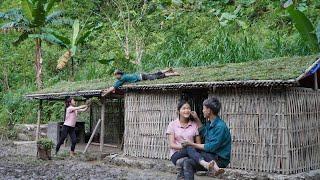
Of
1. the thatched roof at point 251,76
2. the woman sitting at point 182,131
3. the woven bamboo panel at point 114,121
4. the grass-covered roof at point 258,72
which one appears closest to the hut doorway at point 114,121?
the woven bamboo panel at point 114,121

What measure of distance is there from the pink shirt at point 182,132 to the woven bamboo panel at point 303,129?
2.96 meters

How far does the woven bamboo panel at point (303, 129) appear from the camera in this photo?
8875 millimetres

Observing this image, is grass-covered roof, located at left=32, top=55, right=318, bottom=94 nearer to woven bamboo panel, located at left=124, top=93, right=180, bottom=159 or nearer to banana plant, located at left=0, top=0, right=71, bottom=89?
woven bamboo panel, located at left=124, top=93, right=180, bottom=159

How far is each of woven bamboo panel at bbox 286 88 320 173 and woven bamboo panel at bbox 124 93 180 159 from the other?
2997 mm

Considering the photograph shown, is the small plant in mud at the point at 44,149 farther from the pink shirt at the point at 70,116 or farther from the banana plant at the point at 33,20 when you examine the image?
the banana plant at the point at 33,20

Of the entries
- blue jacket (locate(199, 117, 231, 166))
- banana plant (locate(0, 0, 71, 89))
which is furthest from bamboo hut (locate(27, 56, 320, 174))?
banana plant (locate(0, 0, 71, 89))

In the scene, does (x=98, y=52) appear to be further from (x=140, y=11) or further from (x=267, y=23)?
(x=267, y=23)

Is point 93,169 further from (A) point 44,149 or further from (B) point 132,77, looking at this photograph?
(B) point 132,77

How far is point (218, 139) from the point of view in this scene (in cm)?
600

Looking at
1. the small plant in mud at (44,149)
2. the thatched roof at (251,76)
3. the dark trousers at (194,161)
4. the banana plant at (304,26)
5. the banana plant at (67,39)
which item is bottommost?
the small plant in mud at (44,149)

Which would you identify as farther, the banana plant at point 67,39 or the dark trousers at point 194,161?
the banana plant at point 67,39

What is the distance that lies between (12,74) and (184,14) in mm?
11914

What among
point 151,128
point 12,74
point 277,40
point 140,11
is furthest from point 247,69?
point 12,74

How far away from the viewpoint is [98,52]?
25047mm
